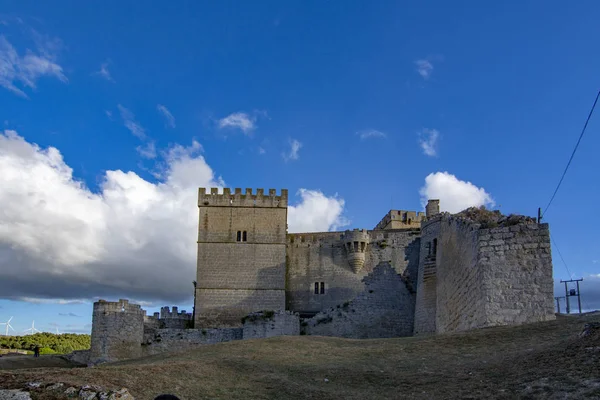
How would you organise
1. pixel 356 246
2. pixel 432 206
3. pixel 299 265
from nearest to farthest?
pixel 356 246
pixel 299 265
pixel 432 206

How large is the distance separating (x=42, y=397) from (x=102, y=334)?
67.6ft

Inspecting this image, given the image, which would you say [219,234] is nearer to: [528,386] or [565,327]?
[565,327]

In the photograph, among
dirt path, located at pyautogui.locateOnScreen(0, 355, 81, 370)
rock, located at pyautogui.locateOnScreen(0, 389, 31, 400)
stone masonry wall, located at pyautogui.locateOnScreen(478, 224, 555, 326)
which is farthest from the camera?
dirt path, located at pyautogui.locateOnScreen(0, 355, 81, 370)

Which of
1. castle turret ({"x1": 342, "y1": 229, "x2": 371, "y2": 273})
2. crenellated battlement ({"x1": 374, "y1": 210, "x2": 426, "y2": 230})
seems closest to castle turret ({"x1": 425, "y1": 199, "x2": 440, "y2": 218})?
crenellated battlement ({"x1": 374, "y1": 210, "x2": 426, "y2": 230})

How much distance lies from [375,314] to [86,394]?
2268 cm

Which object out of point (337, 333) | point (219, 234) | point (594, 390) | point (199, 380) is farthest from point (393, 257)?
point (594, 390)

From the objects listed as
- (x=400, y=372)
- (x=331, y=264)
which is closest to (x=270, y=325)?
(x=331, y=264)

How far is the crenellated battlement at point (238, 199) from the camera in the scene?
35969mm

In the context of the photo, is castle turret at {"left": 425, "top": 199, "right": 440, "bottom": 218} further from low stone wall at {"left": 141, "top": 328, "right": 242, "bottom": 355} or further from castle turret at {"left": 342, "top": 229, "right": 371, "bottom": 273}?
low stone wall at {"left": 141, "top": 328, "right": 242, "bottom": 355}

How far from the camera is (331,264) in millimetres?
36281

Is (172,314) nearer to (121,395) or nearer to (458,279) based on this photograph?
(458,279)

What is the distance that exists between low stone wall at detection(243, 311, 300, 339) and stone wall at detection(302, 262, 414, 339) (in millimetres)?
1015

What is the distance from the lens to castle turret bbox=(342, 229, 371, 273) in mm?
35562

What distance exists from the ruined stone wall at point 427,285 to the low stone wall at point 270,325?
645 centimetres
